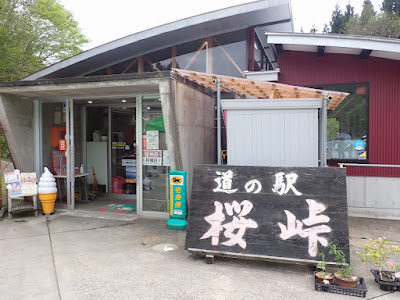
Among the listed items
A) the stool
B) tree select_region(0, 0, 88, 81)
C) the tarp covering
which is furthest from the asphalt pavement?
tree select_region(0, 0, 88, 81)

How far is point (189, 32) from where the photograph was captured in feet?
24.1

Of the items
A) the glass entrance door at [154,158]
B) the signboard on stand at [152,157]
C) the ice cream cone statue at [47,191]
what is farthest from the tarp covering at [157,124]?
the ice cream cone statue at [47,191]

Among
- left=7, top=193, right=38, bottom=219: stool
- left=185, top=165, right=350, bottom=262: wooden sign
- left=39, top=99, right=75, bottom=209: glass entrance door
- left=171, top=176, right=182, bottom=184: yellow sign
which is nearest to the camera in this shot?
left=185, top=165, right=350, bottom=262: wooden sign

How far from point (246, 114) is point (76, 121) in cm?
529

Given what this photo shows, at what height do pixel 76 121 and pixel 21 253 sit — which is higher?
pixel 76 121

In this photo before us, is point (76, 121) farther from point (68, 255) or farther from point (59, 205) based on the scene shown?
point (68, 255)

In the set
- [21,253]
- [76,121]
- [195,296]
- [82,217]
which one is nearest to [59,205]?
[82,217]

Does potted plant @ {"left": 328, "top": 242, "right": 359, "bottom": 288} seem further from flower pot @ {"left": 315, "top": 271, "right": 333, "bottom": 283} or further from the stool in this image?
A: the stool

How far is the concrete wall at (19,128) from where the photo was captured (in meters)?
6.16

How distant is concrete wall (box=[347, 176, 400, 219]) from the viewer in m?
6.25

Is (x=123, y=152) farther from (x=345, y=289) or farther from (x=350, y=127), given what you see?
(x=345, y=289)

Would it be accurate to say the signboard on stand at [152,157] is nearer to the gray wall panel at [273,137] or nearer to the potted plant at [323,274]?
the gray wall panel at [273,137]

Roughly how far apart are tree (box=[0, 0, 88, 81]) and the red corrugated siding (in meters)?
11.1

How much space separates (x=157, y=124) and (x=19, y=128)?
301 cm
